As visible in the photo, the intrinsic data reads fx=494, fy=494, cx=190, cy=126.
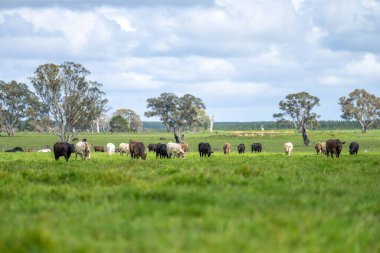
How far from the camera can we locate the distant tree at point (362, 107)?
135875 mm

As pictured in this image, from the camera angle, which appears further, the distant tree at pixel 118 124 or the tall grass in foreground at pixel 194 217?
the distant tree at pixel 118 124

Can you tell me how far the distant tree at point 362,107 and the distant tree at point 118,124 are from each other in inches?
3314

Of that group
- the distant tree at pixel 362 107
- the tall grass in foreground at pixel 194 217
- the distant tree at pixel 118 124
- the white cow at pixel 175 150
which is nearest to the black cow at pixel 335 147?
the white cow at pixel 175 150

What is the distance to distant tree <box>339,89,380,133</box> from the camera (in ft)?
446

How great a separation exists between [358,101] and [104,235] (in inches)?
5499

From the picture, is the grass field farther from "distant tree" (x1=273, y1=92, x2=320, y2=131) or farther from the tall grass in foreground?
"distant tree" (x1=273, y1=92, x2=320, y2=131)

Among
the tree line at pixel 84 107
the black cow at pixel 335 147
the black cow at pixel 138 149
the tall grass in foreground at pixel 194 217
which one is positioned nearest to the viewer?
the tall grass in foreground at pixel 194 217

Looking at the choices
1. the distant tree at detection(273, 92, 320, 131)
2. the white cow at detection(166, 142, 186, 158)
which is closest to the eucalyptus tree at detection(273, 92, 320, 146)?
the distant tree at detection(273, 92, 320, 131)

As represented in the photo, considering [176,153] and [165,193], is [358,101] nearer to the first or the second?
[176,153]

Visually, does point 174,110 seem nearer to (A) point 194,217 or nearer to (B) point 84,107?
(B) point 84,107

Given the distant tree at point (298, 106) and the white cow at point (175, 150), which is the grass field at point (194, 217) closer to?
the white cow at point (175, 150)

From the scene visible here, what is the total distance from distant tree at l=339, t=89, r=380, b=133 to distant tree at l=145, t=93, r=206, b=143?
5458 centimetres

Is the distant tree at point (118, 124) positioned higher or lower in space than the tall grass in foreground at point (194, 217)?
higher

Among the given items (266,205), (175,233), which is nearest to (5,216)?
(175,233)
